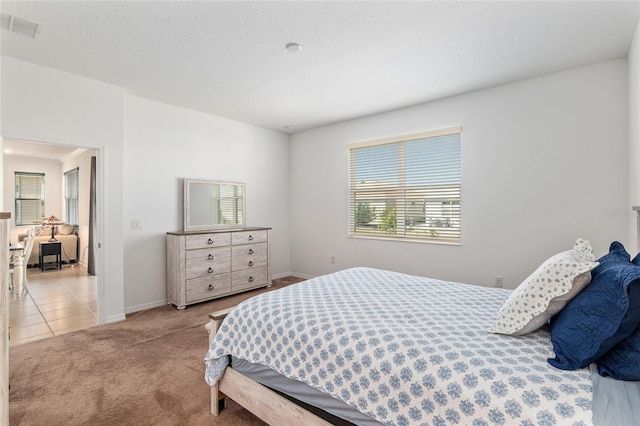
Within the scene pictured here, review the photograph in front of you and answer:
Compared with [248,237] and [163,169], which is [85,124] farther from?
[248,237]

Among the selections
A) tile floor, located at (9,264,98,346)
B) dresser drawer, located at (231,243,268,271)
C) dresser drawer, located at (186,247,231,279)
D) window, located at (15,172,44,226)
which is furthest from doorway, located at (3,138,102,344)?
dresser drawer, located at (231,243,268,271)

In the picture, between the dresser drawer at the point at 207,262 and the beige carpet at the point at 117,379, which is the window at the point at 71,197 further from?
the beige carpet at the point at 117,379

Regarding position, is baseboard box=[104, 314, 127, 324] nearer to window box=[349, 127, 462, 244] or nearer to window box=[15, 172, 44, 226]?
window box=[349, 127, 462, 244]

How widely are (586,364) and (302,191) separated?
4.65m

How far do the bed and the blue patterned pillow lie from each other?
6 cm

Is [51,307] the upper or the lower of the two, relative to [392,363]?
lower

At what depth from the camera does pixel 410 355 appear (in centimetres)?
129

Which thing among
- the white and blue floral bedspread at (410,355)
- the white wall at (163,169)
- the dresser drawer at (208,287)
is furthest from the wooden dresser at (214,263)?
the white and blue floral bedspread at (410,355)

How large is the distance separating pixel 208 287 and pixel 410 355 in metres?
3.36

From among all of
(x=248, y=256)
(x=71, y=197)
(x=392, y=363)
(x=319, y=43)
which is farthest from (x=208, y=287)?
(x=71, y=197)

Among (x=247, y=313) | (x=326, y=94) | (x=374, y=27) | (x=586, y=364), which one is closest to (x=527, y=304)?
(x=586, y=364)

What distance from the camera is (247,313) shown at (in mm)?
1836

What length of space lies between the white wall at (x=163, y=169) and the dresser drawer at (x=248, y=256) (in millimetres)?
584

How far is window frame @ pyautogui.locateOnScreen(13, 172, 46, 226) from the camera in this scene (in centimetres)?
723
